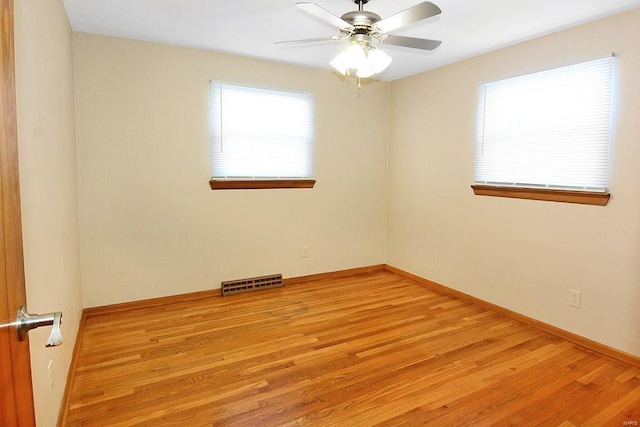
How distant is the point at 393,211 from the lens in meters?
4.72

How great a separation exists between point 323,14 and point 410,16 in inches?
18.0

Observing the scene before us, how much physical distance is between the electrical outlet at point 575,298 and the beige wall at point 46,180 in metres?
3.35

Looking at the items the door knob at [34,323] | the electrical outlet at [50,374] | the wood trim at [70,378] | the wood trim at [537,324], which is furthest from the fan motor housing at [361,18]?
the wood trim at [537,324]

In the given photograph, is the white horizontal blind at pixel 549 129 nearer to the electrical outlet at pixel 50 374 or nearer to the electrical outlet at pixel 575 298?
the electrical outlet at pixel 575 298

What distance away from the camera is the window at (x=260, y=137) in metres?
3.69

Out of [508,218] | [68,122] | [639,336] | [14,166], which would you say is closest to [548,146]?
[508,218]

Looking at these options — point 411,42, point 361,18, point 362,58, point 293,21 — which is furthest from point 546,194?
point 293,21

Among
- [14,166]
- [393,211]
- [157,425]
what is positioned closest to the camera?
[14,166]

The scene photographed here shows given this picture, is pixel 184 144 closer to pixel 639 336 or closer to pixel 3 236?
pixel 3 236

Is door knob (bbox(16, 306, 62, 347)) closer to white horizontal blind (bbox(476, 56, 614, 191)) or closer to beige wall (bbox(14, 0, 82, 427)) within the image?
beige wall (bbox(14, 0, 82, 427))

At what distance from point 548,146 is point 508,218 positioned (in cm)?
69

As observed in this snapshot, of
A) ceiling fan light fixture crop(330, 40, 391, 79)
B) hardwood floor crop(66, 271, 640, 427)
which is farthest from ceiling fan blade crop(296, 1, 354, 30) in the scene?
hardwood floor crop(66, 271, 640, 427)

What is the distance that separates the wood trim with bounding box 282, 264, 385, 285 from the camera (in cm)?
425

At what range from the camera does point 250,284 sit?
13.0 ft
